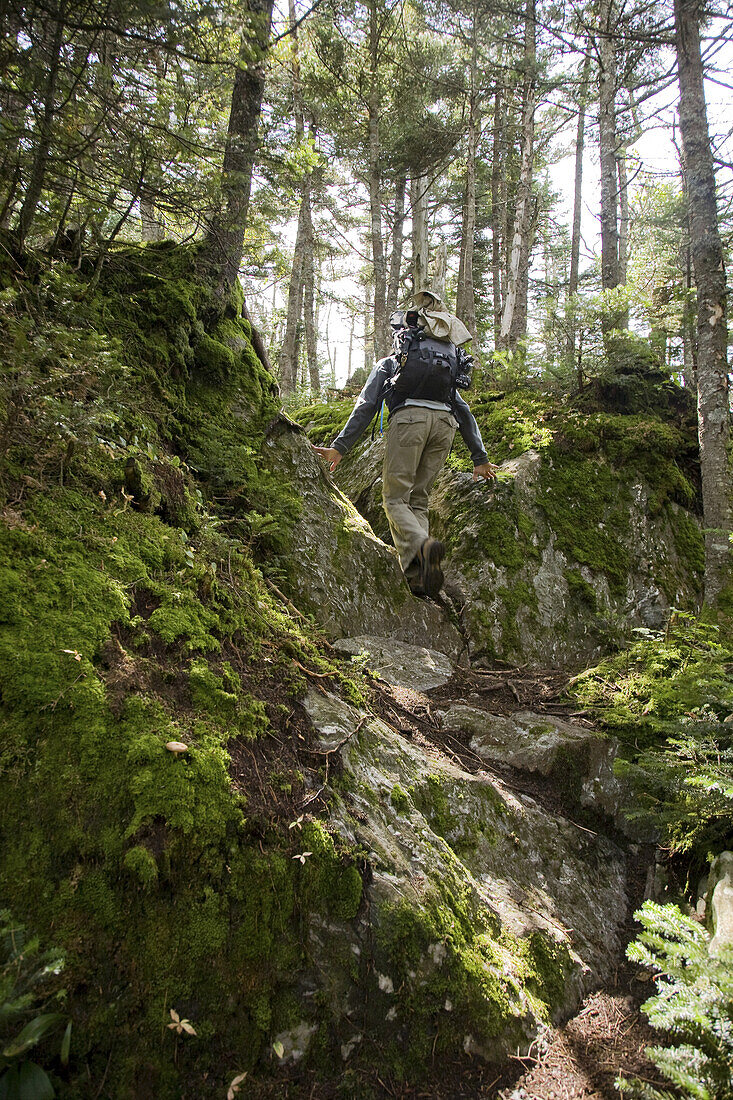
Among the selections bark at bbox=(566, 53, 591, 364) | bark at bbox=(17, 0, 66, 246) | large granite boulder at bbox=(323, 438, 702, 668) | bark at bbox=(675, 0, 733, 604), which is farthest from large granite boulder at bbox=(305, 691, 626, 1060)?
bark at bbox=(566, 53, 591, 364)

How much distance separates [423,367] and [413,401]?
33 cm

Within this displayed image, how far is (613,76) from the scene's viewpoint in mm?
12445

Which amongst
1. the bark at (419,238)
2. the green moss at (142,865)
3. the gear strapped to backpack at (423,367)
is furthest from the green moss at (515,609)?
the bark at (419,238)

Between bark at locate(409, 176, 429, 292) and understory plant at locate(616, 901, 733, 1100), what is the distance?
14031 mm

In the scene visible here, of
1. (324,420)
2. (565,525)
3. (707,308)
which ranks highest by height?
(707,308)

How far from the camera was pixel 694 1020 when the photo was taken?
197 cm

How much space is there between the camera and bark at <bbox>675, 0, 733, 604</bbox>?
6.41 metres

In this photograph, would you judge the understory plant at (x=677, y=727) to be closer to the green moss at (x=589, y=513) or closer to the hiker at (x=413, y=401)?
the green moss at (x=589, y=513)

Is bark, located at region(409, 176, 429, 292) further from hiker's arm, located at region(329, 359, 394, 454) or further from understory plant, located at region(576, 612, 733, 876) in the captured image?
understory plant, located at region(576, 612, 733, 876)

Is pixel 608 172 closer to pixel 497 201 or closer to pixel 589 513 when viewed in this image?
pixel 497 201

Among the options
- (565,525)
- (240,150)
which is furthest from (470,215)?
(240,150)

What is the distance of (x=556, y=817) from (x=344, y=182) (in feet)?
62.9

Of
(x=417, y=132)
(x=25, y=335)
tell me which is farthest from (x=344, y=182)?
(x=25, y=335)

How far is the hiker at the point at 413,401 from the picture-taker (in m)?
5.11
